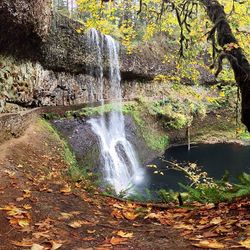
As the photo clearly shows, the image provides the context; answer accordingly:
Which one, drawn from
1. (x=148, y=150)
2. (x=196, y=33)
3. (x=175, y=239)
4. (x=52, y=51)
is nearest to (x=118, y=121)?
(x=148, y=150)

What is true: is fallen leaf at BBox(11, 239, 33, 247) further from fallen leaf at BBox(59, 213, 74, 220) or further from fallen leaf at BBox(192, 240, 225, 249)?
fallen leaf at BBox(192, 240, 225, 249)

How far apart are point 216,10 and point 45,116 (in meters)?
10.7

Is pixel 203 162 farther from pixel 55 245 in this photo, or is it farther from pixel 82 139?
pixel 55 245

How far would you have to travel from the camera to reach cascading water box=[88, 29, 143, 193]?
1549 centimetres

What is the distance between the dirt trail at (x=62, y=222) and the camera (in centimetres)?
340

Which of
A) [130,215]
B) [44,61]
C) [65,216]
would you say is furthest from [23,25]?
[130,215]

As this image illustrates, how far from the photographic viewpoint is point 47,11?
13750mm

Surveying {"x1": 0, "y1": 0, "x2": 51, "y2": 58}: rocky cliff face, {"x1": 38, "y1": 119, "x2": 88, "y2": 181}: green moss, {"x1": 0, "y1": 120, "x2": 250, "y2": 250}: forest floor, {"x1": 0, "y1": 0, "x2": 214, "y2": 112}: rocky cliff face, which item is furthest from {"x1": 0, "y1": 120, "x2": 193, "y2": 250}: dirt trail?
{"x1": 0, "y1": 0, "x2": 214, "y2": 112}: rocky cliff face

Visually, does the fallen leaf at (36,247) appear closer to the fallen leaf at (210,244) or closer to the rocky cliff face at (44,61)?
the fallen leaf at (210,244)

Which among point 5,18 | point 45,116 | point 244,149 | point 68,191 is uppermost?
point 5,18

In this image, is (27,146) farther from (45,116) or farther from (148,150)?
(148,150)

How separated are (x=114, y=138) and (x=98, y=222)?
13.8 meters

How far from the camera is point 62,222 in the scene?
14.1 ft

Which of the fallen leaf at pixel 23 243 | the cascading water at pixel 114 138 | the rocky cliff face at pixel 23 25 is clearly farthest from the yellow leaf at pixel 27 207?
the cascading water at pixel 114 138
